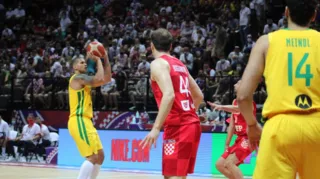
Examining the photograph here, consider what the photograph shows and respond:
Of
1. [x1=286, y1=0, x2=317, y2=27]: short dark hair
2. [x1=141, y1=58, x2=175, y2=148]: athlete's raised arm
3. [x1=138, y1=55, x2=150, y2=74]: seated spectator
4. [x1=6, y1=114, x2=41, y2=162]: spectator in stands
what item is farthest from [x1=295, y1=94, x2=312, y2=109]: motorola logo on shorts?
[x1=138, y1=55, x2=150, y2=74]: seated spectator

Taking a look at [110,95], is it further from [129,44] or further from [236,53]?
Result: [236,53]

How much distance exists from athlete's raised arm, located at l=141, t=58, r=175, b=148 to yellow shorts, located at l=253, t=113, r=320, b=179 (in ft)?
5.42

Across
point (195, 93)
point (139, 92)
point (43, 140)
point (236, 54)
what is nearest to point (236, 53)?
point (236, 54)

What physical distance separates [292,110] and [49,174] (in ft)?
36.4

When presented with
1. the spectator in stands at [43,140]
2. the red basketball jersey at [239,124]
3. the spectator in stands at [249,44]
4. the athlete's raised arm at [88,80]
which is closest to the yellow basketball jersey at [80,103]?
the athlete's raised arm at [88,80]

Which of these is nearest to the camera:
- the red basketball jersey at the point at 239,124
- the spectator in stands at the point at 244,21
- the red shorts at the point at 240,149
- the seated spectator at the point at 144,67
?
the red shorts at the point at 240,149

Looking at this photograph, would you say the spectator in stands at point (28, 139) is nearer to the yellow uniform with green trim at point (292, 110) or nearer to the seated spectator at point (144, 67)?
the seated spectator at point (144, 67)

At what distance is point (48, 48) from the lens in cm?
2647

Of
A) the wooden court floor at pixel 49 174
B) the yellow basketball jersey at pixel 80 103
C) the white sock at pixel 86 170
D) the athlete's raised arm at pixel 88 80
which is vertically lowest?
the wooden court floor at pixel 49 174

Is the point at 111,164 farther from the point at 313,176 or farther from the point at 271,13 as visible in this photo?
the point at 313,176

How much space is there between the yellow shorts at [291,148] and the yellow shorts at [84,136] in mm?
5303

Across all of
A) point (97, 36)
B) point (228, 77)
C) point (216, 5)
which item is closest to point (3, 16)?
point (97, 36)

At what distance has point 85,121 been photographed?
970cm

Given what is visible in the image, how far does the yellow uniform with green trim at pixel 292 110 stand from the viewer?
14.5ft
